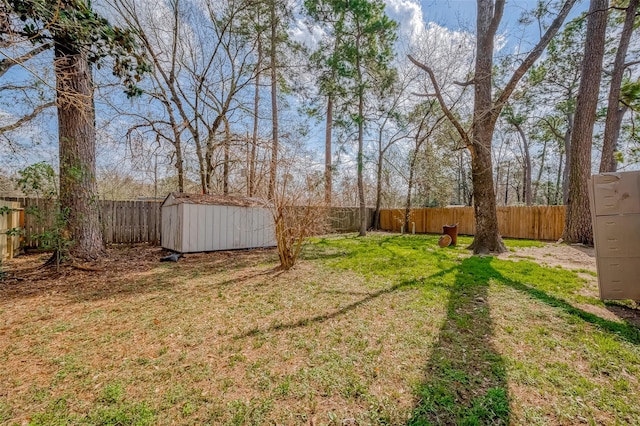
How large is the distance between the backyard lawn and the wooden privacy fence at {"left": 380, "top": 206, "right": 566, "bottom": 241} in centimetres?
670

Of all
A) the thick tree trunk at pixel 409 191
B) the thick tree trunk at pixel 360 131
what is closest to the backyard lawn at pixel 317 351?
the thick tree trunk at pixel 360 131

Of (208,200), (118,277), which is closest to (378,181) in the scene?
(208,200)

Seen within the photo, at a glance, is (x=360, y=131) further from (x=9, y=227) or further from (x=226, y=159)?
(x=9, y=227)

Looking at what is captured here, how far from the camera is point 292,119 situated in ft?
35.8

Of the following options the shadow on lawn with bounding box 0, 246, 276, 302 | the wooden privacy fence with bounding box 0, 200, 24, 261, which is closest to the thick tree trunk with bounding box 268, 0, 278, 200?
the shadow on lawn with bounding box 0, 246, 276, 302

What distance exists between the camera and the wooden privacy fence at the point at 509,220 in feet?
30.1

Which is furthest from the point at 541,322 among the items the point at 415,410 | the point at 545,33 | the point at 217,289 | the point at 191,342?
the point at 545,33

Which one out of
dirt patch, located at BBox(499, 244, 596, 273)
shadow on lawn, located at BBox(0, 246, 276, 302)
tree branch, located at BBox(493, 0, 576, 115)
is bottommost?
shadow on lawn, located at BBox(0, 246, 276, 302)

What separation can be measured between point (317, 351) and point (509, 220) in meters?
11.3

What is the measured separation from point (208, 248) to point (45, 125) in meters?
4.47

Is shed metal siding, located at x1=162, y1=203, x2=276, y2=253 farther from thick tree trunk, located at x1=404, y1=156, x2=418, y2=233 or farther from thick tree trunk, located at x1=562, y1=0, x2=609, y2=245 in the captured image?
thick tree trunk, located at x1=562, y1=0, x2=609, y2=245

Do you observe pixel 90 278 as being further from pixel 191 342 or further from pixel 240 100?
pixel 240 100

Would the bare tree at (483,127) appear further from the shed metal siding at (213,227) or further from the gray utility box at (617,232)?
the shed metal siding at (213,227)

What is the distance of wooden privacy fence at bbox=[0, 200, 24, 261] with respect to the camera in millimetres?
4949
